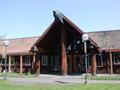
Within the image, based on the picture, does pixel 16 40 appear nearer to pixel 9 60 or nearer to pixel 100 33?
pixel 9 60

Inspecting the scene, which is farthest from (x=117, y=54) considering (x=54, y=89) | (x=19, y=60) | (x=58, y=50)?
(x=54, y=89)

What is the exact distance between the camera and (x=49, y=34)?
34.7 m

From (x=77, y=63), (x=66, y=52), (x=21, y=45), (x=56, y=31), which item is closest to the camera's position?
(x=56, y=31)

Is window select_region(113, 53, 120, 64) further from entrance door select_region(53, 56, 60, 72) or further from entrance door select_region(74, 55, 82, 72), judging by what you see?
entrance door select_region(53, 56, 60, 72)

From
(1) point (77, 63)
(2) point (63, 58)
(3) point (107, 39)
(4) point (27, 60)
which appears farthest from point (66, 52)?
(4) point (27, 60)

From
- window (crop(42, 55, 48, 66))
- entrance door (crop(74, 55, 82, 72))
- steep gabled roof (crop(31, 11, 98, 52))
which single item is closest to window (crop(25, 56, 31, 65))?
window (crop(42, 55, 48, 66))

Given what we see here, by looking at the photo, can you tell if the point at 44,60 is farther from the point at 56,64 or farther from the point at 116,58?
the point at 116,58

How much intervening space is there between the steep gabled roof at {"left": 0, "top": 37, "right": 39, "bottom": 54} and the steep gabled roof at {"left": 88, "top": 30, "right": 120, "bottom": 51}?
9078 mm

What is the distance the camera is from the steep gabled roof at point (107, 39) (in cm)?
3441

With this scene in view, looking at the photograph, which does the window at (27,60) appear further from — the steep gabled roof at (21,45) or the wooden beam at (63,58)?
the wooden beam at (63,58)

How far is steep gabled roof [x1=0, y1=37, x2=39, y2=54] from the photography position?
1629 inches

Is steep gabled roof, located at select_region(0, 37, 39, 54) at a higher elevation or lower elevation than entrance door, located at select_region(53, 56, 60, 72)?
higher

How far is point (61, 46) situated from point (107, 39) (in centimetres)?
654

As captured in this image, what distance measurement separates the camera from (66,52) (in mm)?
35156
